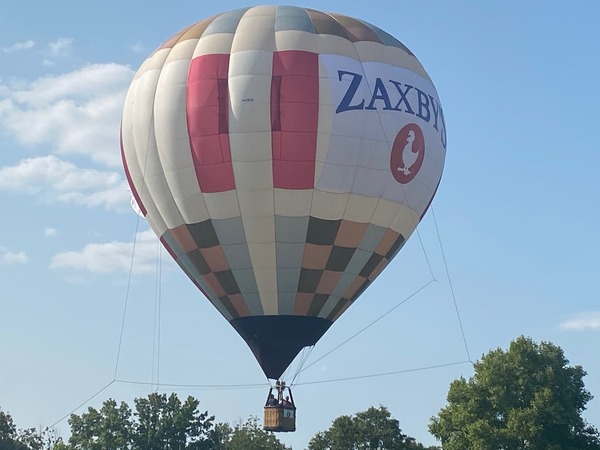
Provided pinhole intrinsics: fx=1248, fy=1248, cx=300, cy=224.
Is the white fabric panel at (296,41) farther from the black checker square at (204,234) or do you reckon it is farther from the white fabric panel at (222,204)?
the black checker square at (204,234)

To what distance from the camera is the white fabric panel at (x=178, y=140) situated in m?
37.5

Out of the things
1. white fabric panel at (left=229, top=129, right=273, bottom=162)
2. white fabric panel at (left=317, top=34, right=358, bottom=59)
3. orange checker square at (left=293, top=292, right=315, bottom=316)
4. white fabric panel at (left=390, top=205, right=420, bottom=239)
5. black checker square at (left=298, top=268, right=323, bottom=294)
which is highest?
white fabric panel at (left=317, top=34, right=358, bottom=59)

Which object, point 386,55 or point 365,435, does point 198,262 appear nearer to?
point 386,55

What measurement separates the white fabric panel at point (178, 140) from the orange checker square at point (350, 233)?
4.08 m

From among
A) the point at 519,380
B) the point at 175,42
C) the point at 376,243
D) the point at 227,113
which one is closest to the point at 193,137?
the point at 227,113

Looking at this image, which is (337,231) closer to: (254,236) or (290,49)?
(254,236)

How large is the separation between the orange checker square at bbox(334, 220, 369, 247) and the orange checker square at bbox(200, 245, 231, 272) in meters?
3.49

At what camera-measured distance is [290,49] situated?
37219 mm

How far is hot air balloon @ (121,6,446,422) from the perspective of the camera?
36.9m

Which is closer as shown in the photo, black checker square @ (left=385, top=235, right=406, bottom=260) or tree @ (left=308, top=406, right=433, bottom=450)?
black checker square @ (left=385, top=235, right=406, bottom=260)

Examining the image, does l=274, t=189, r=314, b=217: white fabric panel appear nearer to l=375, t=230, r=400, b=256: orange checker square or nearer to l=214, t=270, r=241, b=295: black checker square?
l=214, t=270, r=241, b=295: black checker square

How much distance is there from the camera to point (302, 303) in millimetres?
38438

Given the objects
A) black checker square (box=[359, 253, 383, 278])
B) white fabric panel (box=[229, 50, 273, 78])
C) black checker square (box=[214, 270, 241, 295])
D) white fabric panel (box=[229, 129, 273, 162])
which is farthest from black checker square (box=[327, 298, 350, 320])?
white fabric panel (box=[229, 50, 273, 78])

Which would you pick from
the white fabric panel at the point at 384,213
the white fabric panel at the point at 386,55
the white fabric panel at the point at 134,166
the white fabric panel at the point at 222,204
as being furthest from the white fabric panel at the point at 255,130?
the white fabric panel at the point at 134,166
